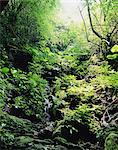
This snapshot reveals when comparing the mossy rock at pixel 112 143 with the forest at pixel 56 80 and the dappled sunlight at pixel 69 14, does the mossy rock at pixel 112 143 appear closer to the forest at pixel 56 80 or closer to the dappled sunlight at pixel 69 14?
the forest at pixel 56 80

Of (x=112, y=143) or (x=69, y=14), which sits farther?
(x=69, y=14)

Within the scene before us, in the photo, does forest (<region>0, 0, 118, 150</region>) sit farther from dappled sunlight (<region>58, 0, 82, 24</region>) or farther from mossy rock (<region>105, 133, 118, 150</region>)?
dappled sunlight (<region>58, 0, 82, 24</region>)

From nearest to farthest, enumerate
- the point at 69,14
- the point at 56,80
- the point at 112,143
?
1. the point at 112,143
2. the point at 56,80
3. the point at 69,14

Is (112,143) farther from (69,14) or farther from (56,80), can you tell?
(69,14)

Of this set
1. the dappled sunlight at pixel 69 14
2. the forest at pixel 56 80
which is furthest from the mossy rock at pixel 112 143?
the dappled sunlight at pixel 69 14

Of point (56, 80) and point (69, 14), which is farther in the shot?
point (69, 14)

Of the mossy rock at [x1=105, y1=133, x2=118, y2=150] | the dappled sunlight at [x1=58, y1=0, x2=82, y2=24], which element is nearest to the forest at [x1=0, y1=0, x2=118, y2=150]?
the mossy rock at [x1=105, y1=133, x2=118, y2=150]

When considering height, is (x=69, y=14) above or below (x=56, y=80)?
above

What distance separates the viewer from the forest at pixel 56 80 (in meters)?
4.35

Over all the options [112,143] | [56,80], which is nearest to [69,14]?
[56,80]

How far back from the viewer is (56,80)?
6547 millimetres

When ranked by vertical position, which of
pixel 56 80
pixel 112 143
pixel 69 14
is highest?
pixel 69 14

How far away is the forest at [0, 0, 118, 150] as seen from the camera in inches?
171

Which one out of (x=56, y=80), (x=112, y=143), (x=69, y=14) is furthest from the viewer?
(x=69, y=14)
